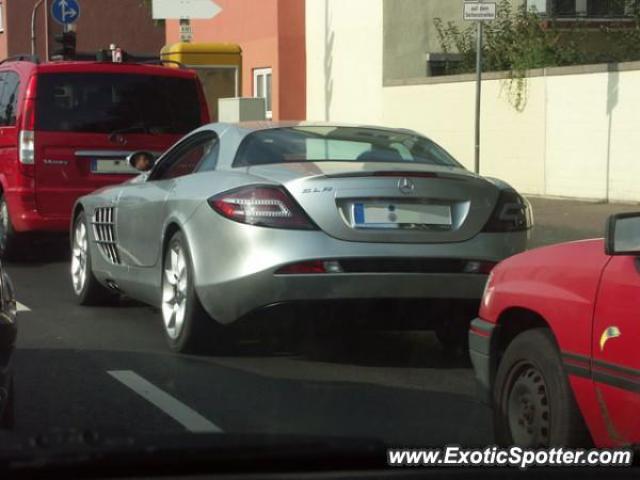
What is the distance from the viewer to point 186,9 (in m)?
19.0

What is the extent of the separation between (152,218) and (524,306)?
3.89 metres

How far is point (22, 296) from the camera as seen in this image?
417 inches

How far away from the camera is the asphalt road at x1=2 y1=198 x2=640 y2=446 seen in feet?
19.7

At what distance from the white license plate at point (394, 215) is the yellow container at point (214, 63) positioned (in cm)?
1480

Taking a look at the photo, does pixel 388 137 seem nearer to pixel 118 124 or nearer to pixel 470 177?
pixel 470 177

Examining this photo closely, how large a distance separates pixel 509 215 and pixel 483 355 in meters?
2.30

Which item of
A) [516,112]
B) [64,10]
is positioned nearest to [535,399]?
[516,112]

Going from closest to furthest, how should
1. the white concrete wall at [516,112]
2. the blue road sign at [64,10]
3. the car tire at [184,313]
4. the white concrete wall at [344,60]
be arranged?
the car tire at [184,313]
the white concrete wall at [516,112]
the blue road sign at [64,10]
the white concrete wall at [344,60]

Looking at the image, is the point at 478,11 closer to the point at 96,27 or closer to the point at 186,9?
the point at 186,9

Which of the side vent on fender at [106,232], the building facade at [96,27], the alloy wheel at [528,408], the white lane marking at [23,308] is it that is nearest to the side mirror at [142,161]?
the side vent on fender at [106,232]

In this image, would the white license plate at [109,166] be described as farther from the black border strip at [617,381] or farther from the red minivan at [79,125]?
the black border strip at [617,381]

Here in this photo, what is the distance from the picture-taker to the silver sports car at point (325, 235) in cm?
714

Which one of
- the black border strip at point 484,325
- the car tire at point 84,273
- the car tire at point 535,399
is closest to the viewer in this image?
the car tire at point 535,399

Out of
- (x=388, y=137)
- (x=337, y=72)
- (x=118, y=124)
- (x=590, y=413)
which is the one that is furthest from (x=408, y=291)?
(x=337, y=72)
